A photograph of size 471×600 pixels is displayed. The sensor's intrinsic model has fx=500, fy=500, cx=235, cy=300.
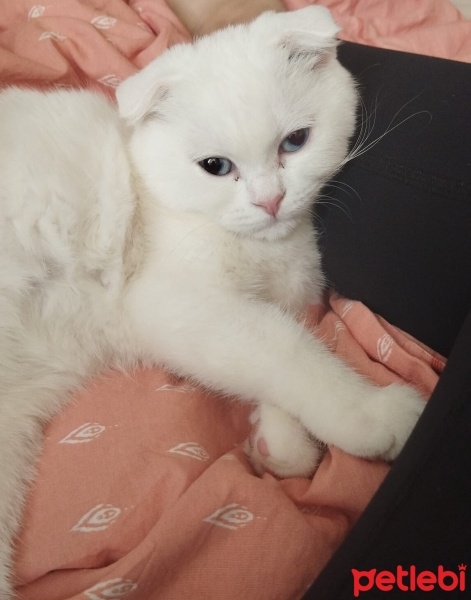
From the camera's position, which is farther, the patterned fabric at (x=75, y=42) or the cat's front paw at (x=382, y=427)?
the patterned fabric at (x=75, y=42)

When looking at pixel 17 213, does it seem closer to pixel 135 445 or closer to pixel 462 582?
pixel 135 445

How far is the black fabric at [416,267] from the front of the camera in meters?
0.59

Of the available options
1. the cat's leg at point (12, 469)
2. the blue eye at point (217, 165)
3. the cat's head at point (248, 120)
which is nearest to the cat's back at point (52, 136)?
the cat's head at point (248, 120)

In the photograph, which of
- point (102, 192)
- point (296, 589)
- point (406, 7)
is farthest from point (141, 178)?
point (406, 7)

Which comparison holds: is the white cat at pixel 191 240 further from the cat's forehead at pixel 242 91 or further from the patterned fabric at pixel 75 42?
the patterned fabric at pixel 75 42

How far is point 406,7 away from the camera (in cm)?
182

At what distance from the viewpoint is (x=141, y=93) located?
0.92 meters

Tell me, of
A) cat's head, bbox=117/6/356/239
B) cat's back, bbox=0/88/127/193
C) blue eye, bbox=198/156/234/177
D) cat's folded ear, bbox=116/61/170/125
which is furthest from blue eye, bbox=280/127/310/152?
cat's back, bbox=0/88/127/193

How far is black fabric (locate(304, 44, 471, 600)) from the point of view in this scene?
1.95 feet

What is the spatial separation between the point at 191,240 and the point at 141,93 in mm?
286

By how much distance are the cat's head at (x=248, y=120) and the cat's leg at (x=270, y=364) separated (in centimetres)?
18

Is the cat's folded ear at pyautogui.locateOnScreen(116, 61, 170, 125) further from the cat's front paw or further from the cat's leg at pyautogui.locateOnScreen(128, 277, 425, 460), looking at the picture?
the cat's front paw

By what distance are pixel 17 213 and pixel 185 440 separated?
1.75 feet

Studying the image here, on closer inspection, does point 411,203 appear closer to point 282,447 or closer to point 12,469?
point 282,447
